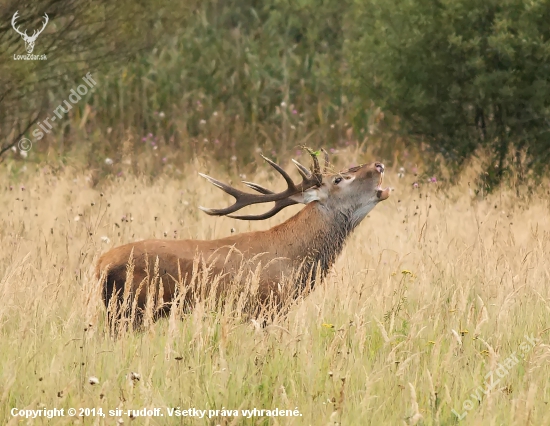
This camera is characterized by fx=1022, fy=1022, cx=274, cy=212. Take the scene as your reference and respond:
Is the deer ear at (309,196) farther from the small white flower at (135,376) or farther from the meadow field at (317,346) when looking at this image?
the small white flower at (135,376)

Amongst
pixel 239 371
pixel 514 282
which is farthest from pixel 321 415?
pixel 514 282

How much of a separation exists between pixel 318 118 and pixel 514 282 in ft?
29.9

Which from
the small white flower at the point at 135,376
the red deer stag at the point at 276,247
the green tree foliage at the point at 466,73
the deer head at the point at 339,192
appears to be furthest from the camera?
the green tree foliage at the point at 466,73

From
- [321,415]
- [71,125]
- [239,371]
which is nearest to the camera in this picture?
[321,415]

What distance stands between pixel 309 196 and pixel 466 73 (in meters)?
5.76

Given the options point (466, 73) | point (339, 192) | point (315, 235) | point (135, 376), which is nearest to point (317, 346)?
point (135, 376)

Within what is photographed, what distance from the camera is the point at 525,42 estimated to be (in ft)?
36.1

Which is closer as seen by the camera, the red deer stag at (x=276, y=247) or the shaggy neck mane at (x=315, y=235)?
the red deer stag at (x=276, y=247)

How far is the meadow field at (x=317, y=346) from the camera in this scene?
13.8 ft

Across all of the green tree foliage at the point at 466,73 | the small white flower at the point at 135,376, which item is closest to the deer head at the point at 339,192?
the small white flower at the point at 135,376

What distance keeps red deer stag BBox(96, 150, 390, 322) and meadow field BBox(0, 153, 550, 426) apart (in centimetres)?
17

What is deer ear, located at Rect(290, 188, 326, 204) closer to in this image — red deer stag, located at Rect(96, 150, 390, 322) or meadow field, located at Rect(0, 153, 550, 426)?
red deer stag, located at Rect(96, 150, 390, 322)

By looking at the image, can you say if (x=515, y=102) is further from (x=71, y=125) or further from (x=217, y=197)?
(x=71, y=125)

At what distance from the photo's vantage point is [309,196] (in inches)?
259
